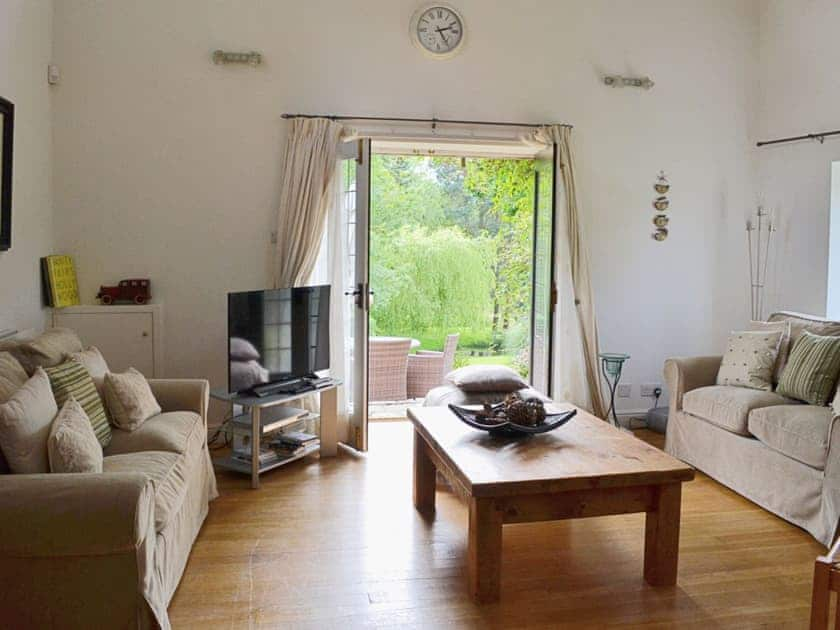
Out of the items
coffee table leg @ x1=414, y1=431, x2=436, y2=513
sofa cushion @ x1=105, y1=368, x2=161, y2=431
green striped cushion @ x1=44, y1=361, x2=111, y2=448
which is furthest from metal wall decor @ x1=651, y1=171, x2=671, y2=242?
green striped cushion @ x1=44, y1=361, x2=111, y2=448

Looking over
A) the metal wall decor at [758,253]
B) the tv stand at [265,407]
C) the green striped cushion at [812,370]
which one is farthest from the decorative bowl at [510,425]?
the metal wall decor at [758,253]

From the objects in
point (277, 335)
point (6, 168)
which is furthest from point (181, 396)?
point (6, 168)

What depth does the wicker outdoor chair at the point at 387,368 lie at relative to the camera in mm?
6199

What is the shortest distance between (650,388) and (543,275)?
1.29 m

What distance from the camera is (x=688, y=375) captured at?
4.64 meters

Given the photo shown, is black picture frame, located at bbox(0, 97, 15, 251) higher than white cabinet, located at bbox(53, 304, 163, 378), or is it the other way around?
black picture frame, located at bbox(0, 97, 15, 251)

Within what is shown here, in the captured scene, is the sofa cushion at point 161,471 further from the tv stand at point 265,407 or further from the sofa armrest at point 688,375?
the sofa armrest at point 688,375

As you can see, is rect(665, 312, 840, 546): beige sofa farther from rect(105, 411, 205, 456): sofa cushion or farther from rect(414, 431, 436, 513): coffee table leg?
rect(105, 411, 205, 456): sofa cushion

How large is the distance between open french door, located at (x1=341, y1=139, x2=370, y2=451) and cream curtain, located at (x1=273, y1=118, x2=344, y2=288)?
146 millimetres

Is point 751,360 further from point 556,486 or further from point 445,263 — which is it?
point 445,263

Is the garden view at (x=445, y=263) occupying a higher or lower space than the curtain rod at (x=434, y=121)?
lower

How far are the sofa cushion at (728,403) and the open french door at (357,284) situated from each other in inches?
82.8

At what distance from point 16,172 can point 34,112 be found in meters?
0.51

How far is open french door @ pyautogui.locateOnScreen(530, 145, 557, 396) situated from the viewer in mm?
5406
